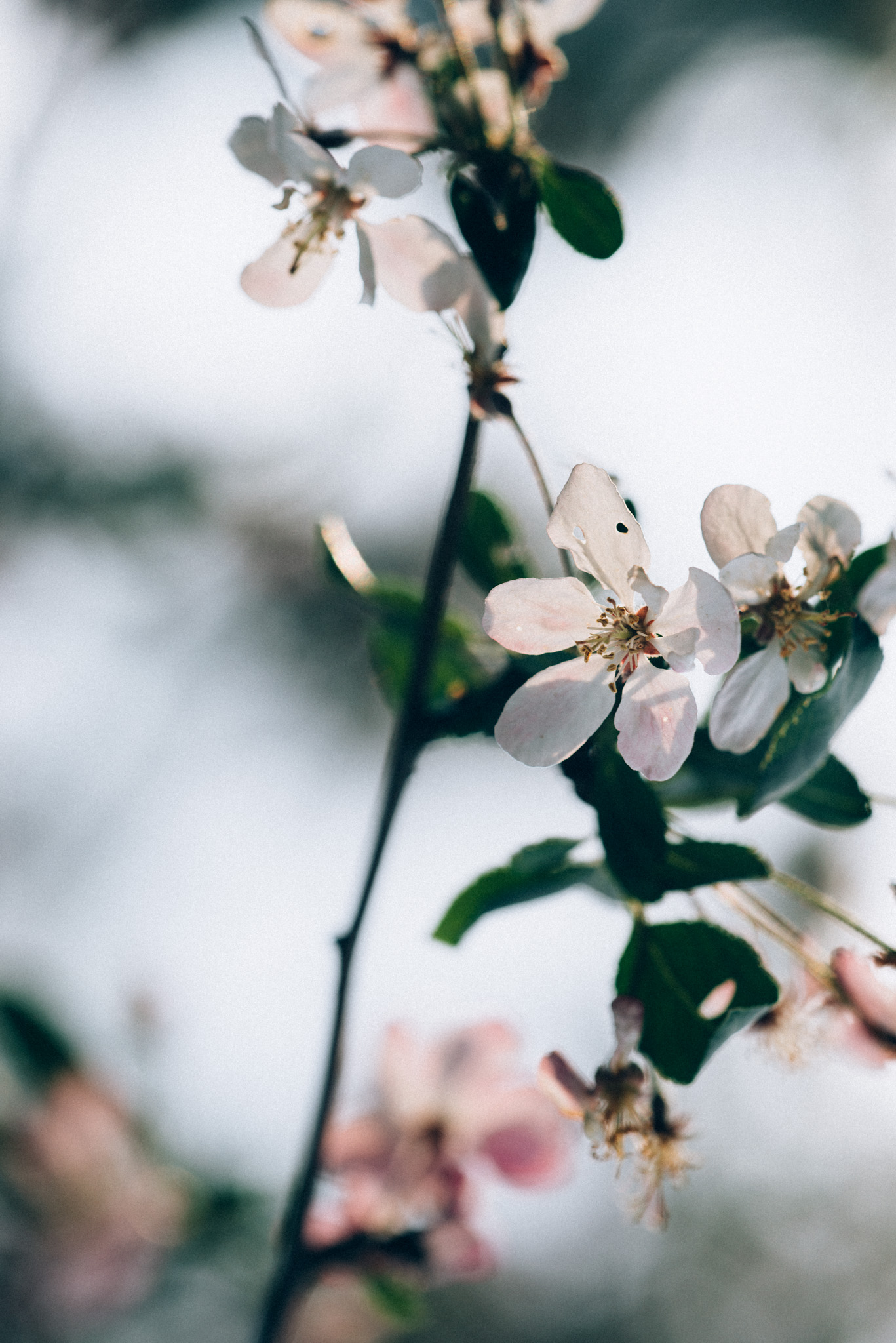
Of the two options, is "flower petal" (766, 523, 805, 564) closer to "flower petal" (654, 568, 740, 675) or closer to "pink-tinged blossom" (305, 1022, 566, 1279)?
"flower petal" (654, 568, 740, 675)

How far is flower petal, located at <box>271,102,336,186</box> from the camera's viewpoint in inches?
18.1

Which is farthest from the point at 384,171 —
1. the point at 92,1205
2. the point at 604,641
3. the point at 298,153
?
the point at 92,1205

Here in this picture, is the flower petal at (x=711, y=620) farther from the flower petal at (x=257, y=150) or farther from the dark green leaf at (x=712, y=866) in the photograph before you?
the flower petal at (x=257, y=150)

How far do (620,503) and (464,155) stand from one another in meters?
0.22

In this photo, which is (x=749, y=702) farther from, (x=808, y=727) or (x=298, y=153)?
(x=298, y=153)

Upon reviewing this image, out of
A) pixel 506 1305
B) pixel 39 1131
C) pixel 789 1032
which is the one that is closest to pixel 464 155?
pixel 789 1032

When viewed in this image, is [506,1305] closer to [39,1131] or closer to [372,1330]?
[372,1330]

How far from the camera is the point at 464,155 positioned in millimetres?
519

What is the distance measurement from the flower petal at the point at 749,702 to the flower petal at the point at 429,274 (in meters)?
0.20

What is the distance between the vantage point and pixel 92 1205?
1.10 metres

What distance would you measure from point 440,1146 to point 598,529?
2.14 ft

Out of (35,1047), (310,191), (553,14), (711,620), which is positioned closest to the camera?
(711,620)

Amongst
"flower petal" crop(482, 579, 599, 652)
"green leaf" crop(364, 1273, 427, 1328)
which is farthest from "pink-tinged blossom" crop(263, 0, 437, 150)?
"green leaf" crop(364, 1273, 427, 1328)

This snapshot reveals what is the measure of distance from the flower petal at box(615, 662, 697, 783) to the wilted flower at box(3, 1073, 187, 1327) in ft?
2.95
